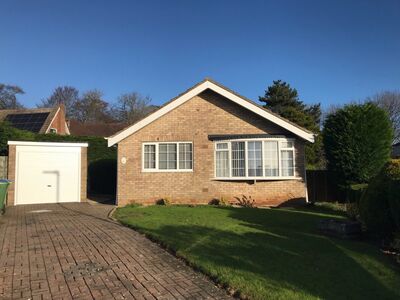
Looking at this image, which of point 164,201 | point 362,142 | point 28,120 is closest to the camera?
point 362,142

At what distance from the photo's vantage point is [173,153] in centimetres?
1712

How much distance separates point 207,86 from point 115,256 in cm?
1090

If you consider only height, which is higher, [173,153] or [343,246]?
[173,153]

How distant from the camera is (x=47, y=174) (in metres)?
18.2

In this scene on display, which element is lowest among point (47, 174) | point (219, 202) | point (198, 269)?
point (198, 269)

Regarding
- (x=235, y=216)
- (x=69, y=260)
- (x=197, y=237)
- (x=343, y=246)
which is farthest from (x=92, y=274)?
(x=235, y=216)

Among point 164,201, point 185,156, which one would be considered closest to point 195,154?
point 185,156

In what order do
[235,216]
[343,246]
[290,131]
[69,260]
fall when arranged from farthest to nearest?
[290,131] < [235,216] < [343,246] < [69,260]

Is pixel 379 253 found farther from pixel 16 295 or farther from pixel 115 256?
pixel 16 295

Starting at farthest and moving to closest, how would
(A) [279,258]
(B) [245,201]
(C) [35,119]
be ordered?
(C) [35,119] → (B) [245,201] → (A) [279,258]

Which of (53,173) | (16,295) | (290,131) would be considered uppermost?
(290,131)

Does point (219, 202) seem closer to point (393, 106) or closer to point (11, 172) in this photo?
point (11, 172)

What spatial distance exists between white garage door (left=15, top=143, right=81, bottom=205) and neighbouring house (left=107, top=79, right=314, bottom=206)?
10.2 feet

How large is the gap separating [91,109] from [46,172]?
48.8 m
